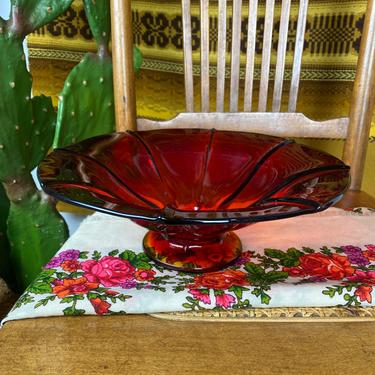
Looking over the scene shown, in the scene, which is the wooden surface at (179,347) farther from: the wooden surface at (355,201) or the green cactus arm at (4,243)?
the green cactus arm at (4,243)

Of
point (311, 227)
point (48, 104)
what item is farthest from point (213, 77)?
point (311, 227)

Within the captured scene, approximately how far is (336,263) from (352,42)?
1.96 ft

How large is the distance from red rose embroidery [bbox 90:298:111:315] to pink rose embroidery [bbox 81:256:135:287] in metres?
0.03

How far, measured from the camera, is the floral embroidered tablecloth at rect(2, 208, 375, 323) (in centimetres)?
41

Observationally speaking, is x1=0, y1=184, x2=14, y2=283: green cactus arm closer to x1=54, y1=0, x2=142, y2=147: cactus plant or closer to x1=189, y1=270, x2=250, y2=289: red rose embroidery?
x1=54, y1=0, x2=142, y2=147: cactus plant

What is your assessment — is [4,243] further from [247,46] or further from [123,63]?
[247,46]

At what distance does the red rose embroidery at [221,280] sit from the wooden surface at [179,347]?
0.05 meters

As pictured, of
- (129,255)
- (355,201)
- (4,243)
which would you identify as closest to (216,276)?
(129,255)

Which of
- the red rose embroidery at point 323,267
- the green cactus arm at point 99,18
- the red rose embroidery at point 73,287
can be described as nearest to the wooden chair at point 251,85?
the green cactus arm at point 99,18

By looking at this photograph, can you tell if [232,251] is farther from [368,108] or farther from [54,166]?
[368,108]

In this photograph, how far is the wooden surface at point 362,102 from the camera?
0.71m

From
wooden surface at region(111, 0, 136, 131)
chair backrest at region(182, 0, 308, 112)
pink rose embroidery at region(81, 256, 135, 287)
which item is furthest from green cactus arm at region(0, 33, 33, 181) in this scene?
pink rose embroidery at region(81, 256, 135, 287)

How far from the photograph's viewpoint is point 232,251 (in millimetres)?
481

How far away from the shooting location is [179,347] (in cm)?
37
